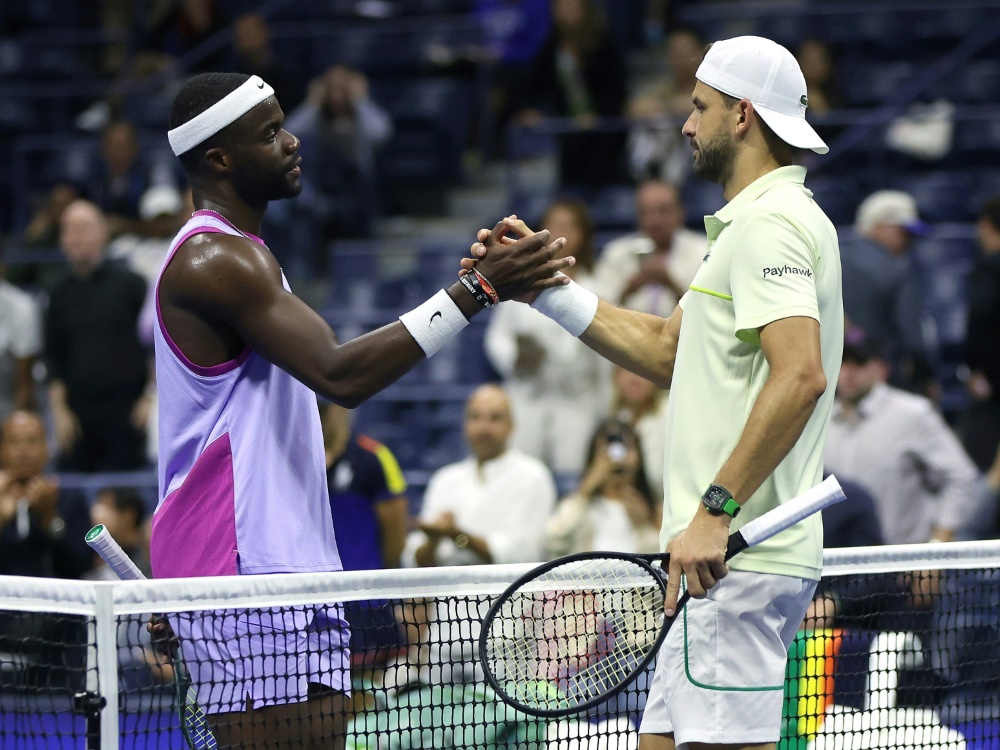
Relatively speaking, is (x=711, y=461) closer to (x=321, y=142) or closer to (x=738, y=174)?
(x=738, y=174)

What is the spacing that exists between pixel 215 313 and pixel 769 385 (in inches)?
52.8

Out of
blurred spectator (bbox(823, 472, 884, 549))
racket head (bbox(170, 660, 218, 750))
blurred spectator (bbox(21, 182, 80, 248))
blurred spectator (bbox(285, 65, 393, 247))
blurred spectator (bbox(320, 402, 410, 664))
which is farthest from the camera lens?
blurred spectator (bbox(21, 182, 80, 248))

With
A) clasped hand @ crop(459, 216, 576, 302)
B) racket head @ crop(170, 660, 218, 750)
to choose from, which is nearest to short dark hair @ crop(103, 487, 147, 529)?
racket head @ crop(170, 660, 218, 750)

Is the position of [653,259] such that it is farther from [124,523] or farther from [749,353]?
[749,353]

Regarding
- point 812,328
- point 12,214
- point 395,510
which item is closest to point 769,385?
point 812,328

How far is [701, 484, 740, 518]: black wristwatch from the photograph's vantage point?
347cm

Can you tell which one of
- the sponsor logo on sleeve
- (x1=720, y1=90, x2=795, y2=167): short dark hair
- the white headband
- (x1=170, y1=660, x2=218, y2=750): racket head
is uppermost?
the white headband

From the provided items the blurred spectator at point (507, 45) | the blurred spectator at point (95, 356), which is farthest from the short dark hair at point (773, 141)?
the blurred spectator at point (507, 45)

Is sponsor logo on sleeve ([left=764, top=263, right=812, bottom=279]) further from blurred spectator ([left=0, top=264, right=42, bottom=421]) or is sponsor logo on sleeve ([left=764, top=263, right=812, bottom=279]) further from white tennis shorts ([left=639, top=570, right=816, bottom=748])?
blurred spectator ([left=0, top=264, right=42, bottom=421])

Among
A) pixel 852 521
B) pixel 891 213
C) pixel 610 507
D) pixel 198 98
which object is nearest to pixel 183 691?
pixel 198 98

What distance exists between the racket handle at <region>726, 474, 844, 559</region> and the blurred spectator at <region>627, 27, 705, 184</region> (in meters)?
7.42

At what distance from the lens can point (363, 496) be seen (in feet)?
24.4

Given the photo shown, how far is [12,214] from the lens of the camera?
1402 centimetres

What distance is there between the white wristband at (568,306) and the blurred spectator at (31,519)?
14.9ft
